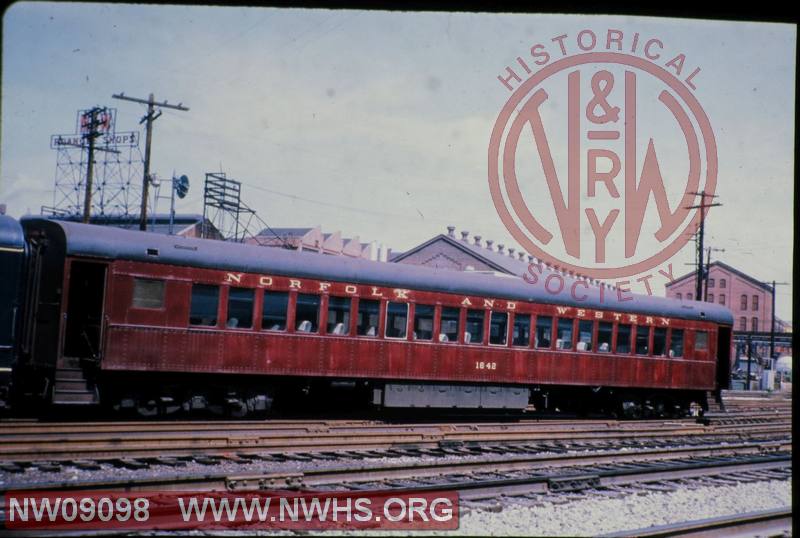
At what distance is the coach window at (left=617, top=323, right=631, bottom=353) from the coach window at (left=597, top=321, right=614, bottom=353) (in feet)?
0.93

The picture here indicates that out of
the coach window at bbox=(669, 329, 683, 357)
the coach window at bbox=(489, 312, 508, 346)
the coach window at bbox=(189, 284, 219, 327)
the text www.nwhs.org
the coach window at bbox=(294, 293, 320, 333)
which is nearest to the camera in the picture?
the text www.nwhs.org

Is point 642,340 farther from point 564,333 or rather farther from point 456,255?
point 456,255

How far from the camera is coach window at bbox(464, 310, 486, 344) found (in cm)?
1672

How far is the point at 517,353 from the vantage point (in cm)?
1730

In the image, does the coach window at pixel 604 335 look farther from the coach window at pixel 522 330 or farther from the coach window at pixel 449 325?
the coach window at pixel 449 325

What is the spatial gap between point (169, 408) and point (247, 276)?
267cm

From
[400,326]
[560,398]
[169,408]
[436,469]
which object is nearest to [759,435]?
[560,398]

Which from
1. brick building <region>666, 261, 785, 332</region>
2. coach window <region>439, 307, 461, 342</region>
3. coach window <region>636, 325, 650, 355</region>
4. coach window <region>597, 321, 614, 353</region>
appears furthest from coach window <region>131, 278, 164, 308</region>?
brick building <region>666, 261, 785, 332</region>

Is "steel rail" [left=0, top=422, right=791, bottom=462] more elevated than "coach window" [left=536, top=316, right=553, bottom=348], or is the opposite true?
"coach window" [left=536, top=316, right=553, bottom=348]

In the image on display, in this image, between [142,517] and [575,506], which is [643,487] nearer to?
[575,506]

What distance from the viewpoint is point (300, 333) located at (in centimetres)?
1473

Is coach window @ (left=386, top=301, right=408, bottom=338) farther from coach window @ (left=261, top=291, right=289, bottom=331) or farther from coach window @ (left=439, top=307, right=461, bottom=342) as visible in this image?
coach window @ (left=261, top=291, right=289, bottom=331)

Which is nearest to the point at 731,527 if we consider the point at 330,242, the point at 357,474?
the point at 357,474

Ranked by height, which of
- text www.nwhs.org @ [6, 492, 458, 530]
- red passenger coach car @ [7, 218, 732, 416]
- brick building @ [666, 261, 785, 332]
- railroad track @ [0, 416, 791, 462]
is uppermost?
brick building @ [666, 261, 785, 332]
